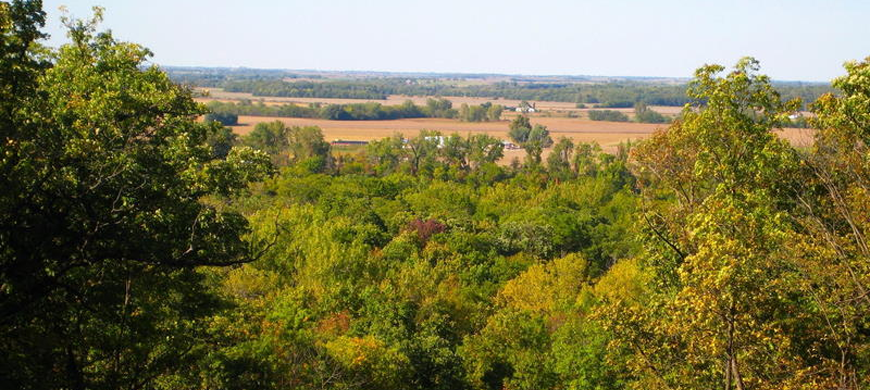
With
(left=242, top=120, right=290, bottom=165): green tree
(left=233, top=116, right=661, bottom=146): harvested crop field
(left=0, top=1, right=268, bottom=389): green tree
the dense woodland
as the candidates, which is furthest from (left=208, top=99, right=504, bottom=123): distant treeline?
(left=0, top=1, right=268, bottom=389): green tree

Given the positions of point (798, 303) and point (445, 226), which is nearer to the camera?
point (798, 303)

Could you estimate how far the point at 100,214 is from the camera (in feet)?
36.6

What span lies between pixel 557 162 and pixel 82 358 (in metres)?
69.7

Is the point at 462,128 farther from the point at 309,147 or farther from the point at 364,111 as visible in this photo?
the point at 309,147

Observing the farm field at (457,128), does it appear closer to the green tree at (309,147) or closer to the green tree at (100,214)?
the green tree at (309,147)

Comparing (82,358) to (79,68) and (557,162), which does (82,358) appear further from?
(557,162)

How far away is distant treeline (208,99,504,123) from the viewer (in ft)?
485

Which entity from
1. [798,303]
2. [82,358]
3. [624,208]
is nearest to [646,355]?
[798,303]

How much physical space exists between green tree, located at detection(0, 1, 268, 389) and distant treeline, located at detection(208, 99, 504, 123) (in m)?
124

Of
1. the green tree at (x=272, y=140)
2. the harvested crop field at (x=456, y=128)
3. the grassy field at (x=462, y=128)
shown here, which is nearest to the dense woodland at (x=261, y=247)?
the green tree at (x=272, y=140)

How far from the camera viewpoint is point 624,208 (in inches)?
2208

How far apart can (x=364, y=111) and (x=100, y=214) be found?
147790mm

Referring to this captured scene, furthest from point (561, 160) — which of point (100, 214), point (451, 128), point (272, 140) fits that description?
point (100, 214)

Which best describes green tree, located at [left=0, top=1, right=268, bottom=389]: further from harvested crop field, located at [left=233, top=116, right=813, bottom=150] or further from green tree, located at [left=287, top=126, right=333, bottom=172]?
harvested crop field, located at [left=233, top=116, right=813, bottom=150]
